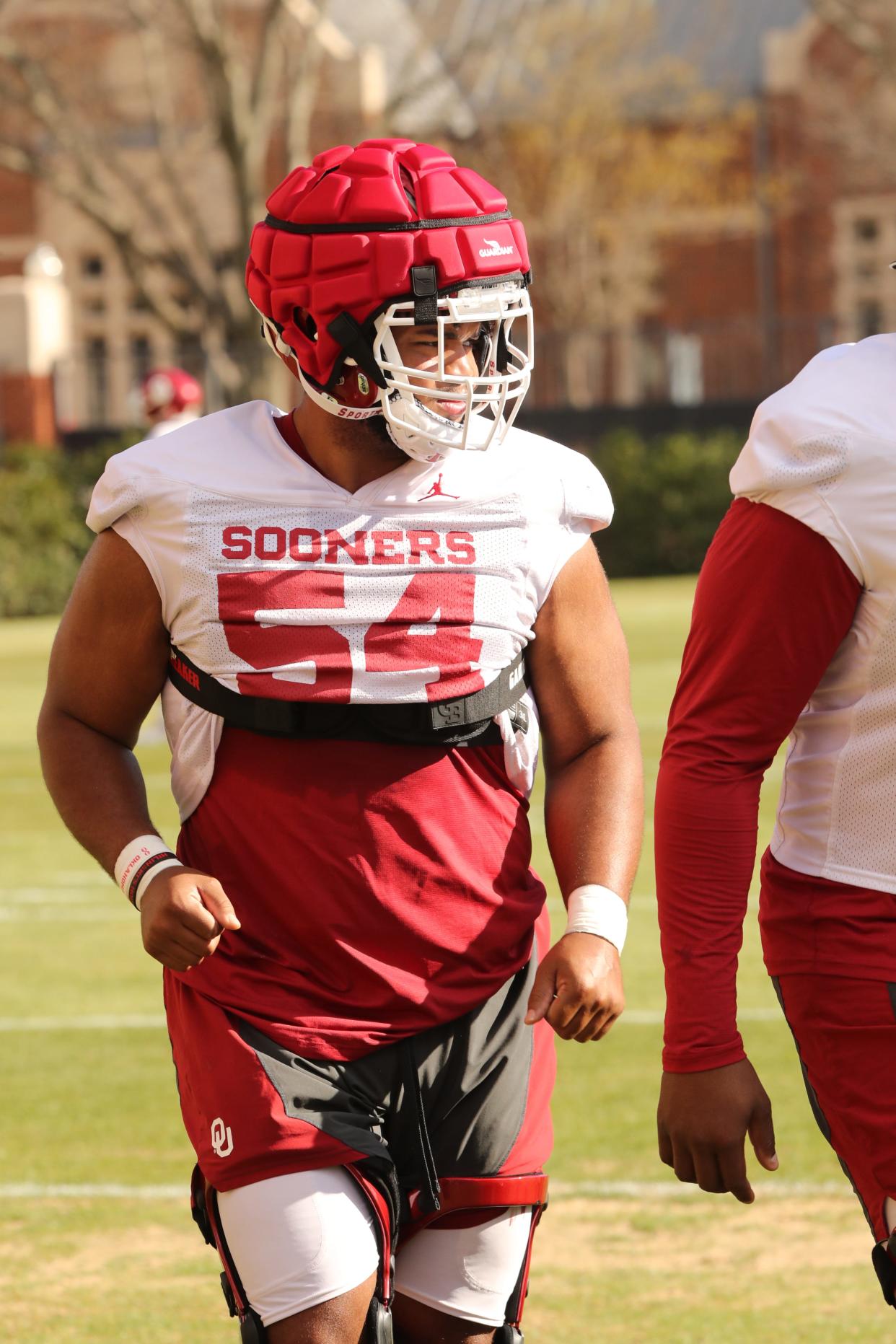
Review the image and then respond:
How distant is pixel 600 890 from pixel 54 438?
128ft

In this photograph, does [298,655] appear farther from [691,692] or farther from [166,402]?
[166,402]

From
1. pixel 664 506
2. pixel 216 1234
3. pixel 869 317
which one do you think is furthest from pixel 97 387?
pixel 216 1234

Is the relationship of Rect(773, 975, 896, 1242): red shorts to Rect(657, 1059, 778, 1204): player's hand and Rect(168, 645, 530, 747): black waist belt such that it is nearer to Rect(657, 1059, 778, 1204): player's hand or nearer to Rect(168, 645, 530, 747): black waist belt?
Rect(657, 1059, 778, 1204): player's hand

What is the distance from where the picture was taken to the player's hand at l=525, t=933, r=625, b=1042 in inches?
126

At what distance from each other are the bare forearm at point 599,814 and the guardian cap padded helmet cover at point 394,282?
55 cm

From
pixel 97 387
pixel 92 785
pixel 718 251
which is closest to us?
pixel 92 785

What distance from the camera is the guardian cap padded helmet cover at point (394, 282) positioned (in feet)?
10.8

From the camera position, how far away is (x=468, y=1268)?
3.35m

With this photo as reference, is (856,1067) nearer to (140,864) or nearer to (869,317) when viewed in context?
(140,864)

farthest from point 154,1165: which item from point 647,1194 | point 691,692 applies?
point 691,692

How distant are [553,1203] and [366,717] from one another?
3190 millimetres

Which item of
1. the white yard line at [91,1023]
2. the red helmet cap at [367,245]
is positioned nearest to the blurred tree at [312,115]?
the white yard line at [91,1023]

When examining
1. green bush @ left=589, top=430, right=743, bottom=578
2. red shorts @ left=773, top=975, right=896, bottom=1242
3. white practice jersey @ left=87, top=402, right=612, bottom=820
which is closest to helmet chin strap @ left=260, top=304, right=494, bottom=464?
white practice jersey @ left=87, top=402, right=612, bottom=820

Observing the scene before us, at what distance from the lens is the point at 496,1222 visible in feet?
11.0
